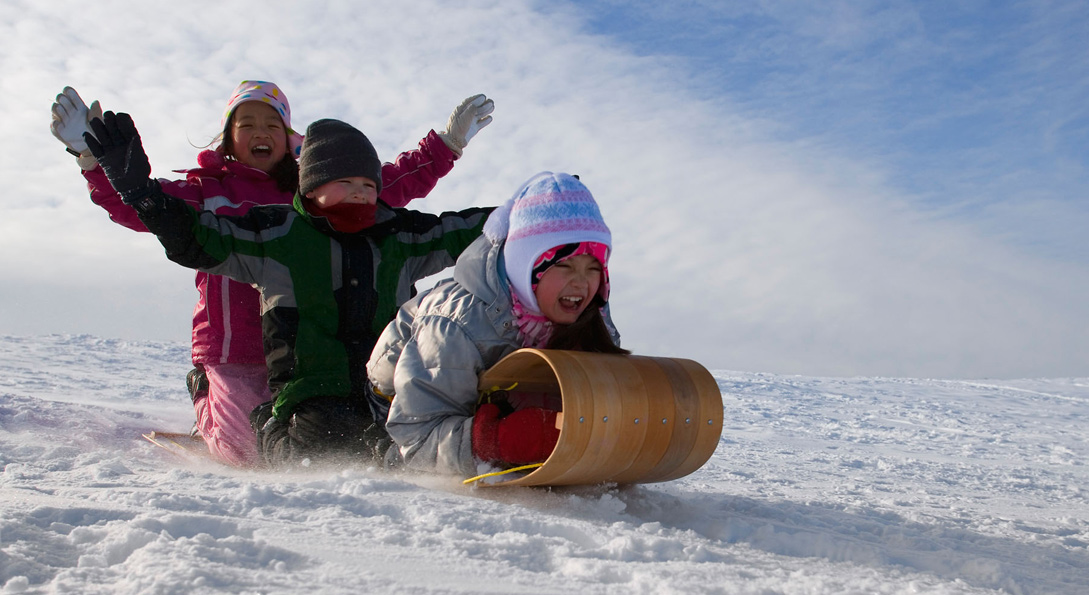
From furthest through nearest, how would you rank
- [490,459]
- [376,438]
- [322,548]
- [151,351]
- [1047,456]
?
[151,351] → [1047,456] → [376,438] → [490,459] → [322,548]

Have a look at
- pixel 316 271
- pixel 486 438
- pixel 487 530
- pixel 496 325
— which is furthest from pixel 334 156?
pixel 487 530

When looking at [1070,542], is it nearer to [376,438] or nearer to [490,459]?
[490,459]

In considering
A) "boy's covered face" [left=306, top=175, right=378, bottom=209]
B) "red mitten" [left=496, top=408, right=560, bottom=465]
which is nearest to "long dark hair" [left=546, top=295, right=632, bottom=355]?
"red mitten" [left=496, top=408, right=560, bottom=465]

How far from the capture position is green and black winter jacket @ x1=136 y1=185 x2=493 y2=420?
284 centimetres

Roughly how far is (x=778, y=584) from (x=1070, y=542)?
141 cm

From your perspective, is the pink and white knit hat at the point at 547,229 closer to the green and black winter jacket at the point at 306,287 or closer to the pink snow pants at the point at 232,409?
the green and black winter jacket at the point at 306,287

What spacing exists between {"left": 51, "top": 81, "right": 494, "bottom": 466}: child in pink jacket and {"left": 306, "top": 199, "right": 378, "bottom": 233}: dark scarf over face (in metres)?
0.58

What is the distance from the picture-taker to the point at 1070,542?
237cm

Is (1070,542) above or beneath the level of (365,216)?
beneath

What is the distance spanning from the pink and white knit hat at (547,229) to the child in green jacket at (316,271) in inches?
29.7

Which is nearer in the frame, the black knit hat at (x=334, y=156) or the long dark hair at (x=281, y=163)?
the black knit hat at (x=334, y=156)

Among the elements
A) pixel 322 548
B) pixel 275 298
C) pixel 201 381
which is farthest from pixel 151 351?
pixel 322 548

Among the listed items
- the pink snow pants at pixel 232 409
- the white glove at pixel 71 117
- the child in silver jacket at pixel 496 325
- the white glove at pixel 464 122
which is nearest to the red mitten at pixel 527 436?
the child in silver jacket at pixel 496 325

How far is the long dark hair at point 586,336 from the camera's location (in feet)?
7.70
